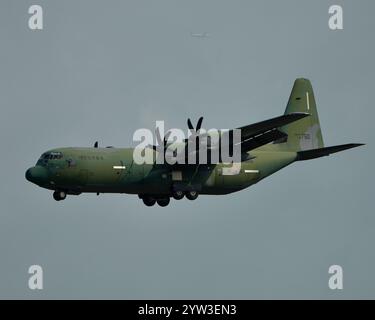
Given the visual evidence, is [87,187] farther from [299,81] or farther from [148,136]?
[299,81]

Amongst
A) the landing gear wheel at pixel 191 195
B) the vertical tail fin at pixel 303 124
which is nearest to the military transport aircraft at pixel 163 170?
the landing gear wheel at pixel 191 195

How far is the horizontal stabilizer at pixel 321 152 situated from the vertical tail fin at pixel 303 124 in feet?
3.57

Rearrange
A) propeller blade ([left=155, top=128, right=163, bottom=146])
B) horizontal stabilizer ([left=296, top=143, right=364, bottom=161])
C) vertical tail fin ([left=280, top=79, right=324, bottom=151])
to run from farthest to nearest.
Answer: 1. vertical tail fin ([left=280, top=79, right=324, bottom=151])
2. propeller blade ([left=155, top=128, right=163, bottom=146])
3. horizontal stabilizer ([left=296, top=143, right=364, bottom=161])

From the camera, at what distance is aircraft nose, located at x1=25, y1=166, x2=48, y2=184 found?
47.6 m

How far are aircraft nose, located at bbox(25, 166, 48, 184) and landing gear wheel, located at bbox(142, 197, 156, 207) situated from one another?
17.5 feet

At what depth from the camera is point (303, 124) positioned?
53875 millimetres

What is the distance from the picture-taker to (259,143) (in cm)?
4962

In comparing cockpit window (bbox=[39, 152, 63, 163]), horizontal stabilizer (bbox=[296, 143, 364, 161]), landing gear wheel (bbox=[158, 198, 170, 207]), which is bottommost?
landing gear wheel (bbox=[158, 198, 170, 207])

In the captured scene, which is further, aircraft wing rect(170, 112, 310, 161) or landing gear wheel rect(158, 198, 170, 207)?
landing gear wheel rect(158, 198, 170, 207)

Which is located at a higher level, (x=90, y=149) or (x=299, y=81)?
(x=299, y=81)

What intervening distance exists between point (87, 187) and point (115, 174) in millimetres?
1273

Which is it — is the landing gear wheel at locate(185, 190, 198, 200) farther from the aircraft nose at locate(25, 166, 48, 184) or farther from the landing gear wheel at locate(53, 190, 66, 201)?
the aircraft nose at locate(25, 166, 48, 184)

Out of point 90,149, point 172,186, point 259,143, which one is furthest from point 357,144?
point 90,149

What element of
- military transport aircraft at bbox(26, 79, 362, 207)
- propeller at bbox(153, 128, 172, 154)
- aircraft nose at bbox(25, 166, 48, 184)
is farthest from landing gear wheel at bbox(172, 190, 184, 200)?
aircraft nose at bbox(25, 166, 48, 184)
